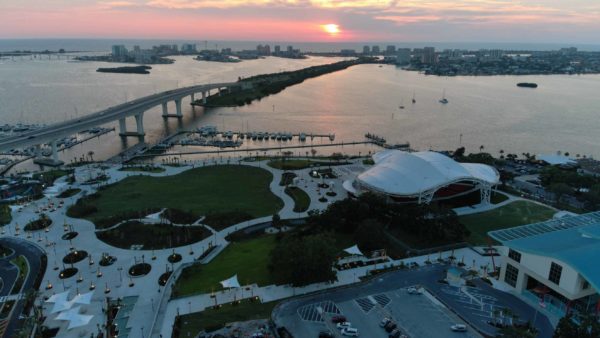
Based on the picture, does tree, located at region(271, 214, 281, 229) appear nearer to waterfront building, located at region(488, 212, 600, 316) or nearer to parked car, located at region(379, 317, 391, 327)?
parked car, located at region(379, 317, 391, 327)

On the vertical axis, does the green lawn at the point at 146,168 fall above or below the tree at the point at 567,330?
below

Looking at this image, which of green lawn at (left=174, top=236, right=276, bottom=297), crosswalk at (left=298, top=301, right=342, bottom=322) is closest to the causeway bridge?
green lawn at (left=174, top=236, right=276, bottom=297)

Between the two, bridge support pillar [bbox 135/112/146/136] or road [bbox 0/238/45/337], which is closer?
road [bbox 0/238/45/337]

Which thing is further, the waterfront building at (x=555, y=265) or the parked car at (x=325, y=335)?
the waterfront building at (x=555, y=265)

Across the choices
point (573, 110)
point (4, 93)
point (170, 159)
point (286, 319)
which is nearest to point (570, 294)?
point (286, 319)

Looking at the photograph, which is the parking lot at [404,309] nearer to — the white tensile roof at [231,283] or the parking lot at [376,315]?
the parking lot at [376,315]

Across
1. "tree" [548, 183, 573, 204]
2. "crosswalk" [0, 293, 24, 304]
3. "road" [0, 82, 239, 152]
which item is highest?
"road" [0, 82, 239, 152]

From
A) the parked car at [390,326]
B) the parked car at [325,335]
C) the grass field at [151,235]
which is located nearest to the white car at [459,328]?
the parked car at [390,326]
